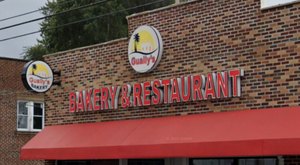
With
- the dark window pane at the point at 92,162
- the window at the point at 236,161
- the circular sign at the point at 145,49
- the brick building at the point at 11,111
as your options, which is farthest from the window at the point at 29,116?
the window at the point at 236,161

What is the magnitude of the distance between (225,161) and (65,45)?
2515 centimetres

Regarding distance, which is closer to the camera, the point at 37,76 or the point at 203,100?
the point at 203,100

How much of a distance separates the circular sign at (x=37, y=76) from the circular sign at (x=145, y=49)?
9.81ft

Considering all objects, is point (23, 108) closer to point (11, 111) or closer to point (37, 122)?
point (11, 111)

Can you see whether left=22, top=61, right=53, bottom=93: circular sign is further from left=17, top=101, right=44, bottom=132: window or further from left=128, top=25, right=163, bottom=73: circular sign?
left=17, top=101, right=44, bottom=132: window

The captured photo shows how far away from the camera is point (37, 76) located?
15609 millimetres

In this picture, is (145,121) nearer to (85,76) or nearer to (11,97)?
(85,76)

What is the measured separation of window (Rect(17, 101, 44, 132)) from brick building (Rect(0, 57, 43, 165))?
13 cm

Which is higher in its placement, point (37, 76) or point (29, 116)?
point (37, 76)

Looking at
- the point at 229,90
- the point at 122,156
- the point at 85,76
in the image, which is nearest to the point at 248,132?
the point at 229,90

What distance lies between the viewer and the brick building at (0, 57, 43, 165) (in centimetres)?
2489

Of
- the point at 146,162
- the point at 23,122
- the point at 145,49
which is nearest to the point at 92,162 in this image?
the point at 146,162

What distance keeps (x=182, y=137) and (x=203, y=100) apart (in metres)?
1.12

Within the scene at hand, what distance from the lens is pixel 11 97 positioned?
25.3 m
